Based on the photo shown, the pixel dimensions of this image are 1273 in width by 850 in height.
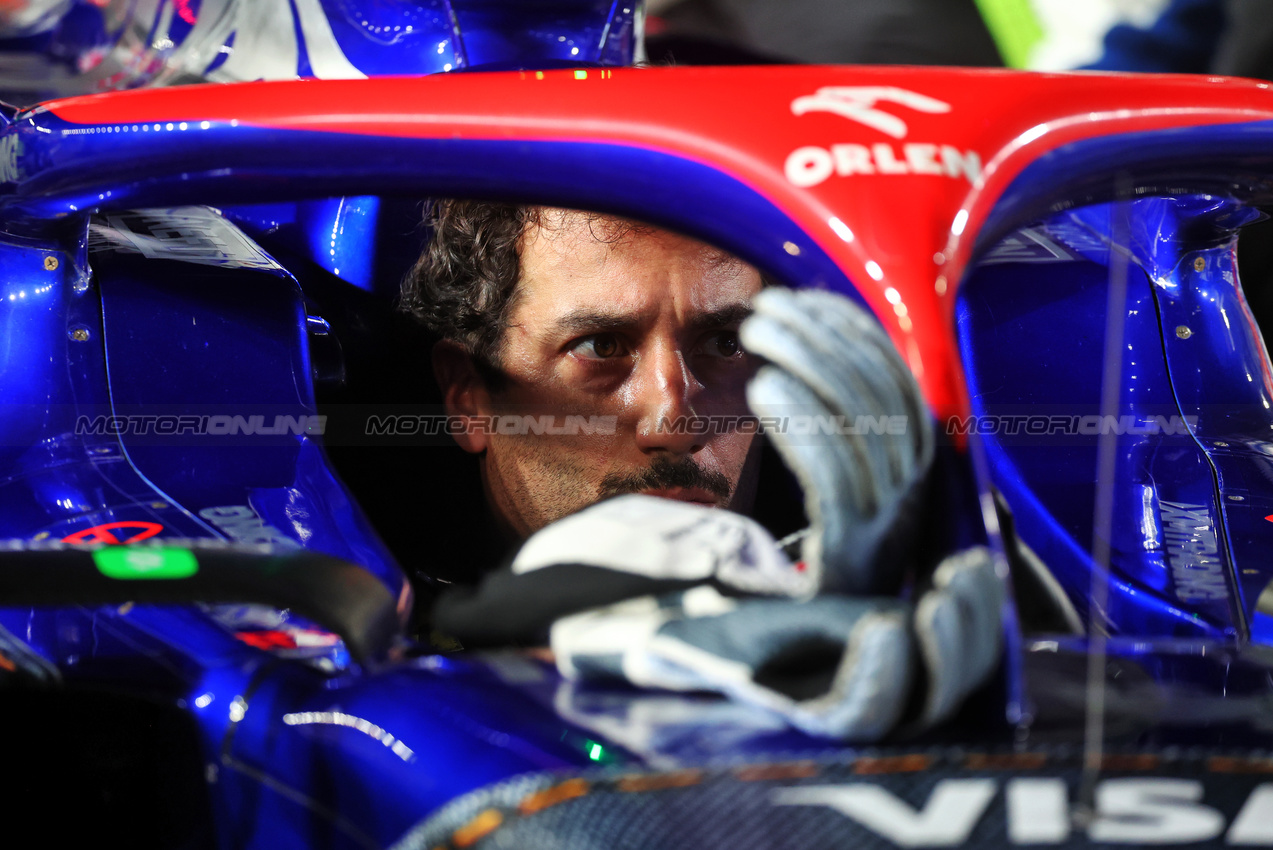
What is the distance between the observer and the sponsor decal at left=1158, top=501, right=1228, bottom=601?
909 mm

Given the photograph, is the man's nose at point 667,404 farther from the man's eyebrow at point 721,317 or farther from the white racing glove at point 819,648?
the white racing glove at point 819,648

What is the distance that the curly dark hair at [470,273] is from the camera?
1.09 meters

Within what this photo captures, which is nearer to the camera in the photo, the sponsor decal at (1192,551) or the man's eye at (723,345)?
the sponsor decal at (1192,551)

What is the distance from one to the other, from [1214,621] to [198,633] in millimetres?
767

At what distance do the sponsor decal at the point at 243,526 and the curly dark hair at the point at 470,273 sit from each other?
12.5 inches

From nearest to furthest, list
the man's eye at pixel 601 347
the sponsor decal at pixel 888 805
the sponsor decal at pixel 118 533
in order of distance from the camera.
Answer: the sponsor decal at pixel 888 805, the sponsor decal at pixel 118 533, the man's eye at pixel 601 347

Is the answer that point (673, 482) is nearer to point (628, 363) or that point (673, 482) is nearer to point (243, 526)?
point (628, 363)

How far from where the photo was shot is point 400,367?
45.1 inches

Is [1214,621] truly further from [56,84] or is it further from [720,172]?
[56,84]

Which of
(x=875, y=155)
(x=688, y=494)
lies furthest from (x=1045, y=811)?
(x=688, y=494)

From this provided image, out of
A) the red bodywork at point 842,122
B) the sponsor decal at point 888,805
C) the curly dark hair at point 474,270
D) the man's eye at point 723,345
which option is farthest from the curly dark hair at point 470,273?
the sponsor decal at point 888,805

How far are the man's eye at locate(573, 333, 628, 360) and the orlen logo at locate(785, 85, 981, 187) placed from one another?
348 millimetres

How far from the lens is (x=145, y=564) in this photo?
0.52 meters

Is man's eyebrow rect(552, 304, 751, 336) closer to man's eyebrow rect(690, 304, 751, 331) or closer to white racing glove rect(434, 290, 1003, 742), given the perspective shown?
man's eyebrow rect(690, 304, 751, 331)
